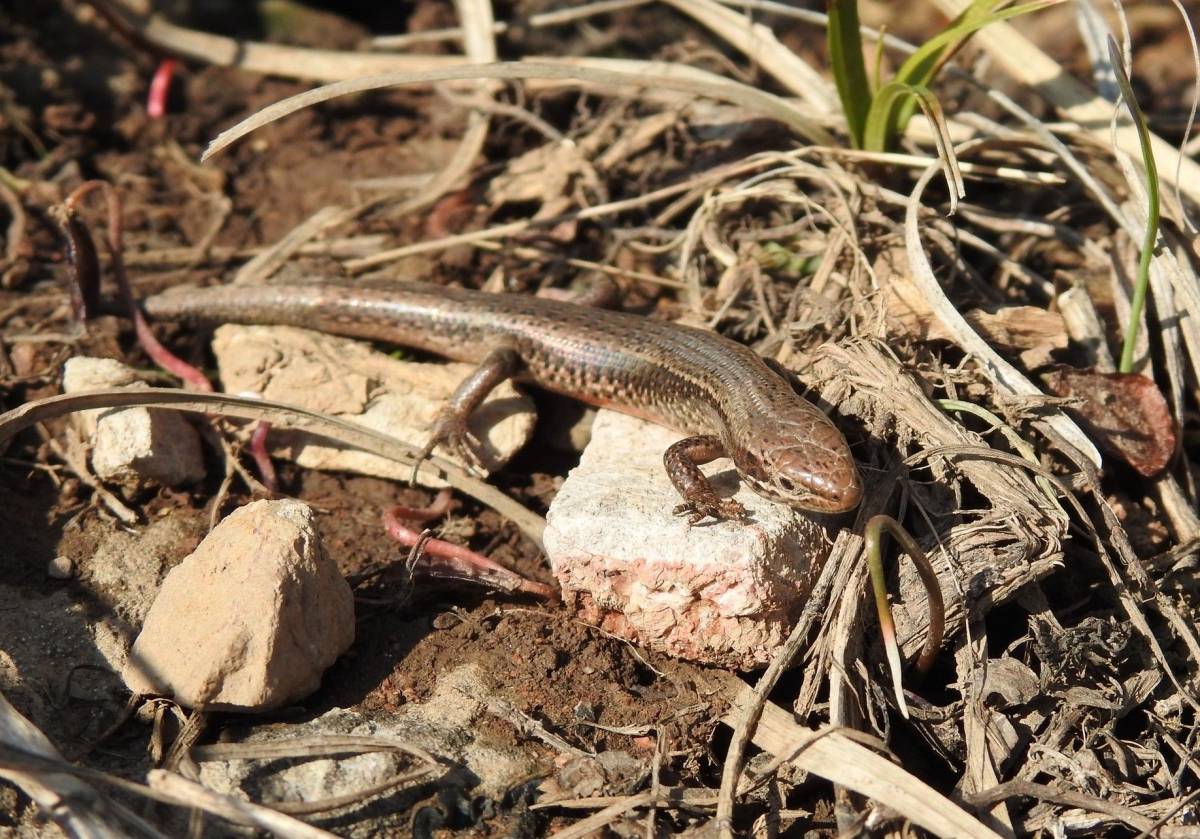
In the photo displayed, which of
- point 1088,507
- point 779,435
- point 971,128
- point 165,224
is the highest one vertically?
point 971,128

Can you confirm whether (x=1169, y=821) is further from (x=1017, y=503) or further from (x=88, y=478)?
(x=88, y=478)

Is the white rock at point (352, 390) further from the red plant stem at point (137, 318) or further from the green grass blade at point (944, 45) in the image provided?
the green grass blade at point (944, 45)

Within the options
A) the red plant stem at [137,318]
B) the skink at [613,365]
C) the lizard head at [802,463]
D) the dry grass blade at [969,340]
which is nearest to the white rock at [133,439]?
the red plant stem at [137,318]

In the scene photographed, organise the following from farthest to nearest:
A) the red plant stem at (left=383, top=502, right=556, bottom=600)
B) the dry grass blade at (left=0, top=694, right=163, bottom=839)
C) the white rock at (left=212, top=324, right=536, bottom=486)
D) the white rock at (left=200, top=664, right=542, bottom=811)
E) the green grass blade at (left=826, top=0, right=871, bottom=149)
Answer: the green grass blade at (left=826, top=0, right=871, bottom=149)
the white rock at (left=212, top=324, right=536, bottom=486)
the red plant stem at (left=383, top=502, right=556, bottom=600)
the white rock at (left=200, top=664, right=542, bottom=811)
the dry grass blade at (left=0, top=694, right=163, bottom=839)

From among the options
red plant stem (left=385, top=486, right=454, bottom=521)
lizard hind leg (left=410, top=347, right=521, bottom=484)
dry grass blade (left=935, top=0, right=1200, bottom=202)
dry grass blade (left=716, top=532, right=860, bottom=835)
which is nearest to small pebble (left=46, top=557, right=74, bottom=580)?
red plant stem (left=385, top=486, right=454, bottom=521)

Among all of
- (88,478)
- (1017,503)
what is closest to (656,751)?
(1017,503)

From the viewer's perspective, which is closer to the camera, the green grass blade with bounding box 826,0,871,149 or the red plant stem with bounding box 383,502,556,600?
the red plant stem with bounding box 383,502,556,600

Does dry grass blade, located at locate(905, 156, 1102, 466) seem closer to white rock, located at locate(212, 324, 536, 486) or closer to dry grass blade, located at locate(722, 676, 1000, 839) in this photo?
dry grass blade, located at locate(722, 676, 1000, 839)

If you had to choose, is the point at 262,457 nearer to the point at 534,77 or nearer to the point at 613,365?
the point at 613,365
